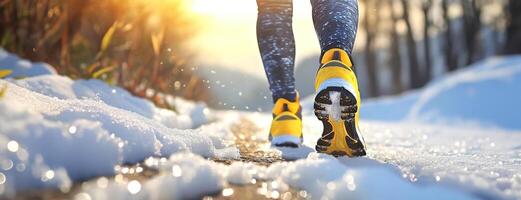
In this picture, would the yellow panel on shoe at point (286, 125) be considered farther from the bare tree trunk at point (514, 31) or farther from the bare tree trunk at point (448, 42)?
the bare tree trunk at point (448, 42)

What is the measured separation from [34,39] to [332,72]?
2161mm

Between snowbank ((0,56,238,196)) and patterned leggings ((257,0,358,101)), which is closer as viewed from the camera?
snowbank ((0,56,238,196))

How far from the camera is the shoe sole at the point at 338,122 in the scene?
1366 mm

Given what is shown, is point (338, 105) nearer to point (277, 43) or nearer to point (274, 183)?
point (274, 183)

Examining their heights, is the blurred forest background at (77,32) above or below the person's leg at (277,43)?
above

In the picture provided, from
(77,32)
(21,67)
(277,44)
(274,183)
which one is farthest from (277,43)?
(77,32)

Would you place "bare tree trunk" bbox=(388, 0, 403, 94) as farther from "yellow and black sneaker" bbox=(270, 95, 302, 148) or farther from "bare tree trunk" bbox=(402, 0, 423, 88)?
"yellow and black sneaker" bbox=(270, 95, 302, 148)

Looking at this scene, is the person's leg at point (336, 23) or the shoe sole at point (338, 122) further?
the person's leg at point (336, 23)

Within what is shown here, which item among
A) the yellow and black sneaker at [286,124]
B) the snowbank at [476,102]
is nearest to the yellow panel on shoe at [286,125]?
the yellow and black sneaker at [286,124]

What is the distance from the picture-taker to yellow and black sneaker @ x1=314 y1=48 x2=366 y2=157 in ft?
4.49

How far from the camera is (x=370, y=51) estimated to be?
1794cm

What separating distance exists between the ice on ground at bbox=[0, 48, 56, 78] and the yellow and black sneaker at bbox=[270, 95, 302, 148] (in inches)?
47.9

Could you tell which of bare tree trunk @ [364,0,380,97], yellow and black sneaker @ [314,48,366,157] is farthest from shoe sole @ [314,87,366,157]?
bare tree trunk @ [364,0,380,97]

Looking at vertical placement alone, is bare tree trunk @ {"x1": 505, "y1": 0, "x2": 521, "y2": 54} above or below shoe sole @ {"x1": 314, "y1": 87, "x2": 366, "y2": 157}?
above
